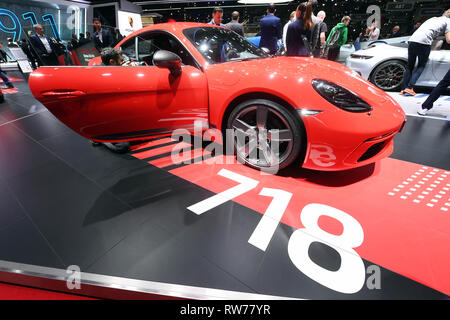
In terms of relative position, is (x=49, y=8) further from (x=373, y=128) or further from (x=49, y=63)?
(x=373, y=128)

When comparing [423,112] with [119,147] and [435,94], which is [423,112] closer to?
[435,94]

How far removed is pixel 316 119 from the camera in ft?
5.53

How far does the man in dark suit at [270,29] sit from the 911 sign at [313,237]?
380cm

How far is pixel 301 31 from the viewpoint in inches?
155

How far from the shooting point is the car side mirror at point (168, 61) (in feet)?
5.91

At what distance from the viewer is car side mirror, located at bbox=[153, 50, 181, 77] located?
180 cm

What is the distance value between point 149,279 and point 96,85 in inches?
58.1

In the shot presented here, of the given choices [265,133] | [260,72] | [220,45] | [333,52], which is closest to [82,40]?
[220,45]

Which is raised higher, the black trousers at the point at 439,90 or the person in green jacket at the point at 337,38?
the person in green jacket at the point at 337,38

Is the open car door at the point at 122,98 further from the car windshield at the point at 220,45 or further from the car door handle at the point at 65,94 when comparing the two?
the car windshield at the point at 220,45

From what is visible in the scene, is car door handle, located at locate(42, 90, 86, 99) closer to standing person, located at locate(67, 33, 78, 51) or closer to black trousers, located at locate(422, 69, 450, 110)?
standing person, located at locate(67, 33, 78, 51)

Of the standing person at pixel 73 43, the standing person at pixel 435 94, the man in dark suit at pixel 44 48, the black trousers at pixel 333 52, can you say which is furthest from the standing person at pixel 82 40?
the black trousers at pixel 333 52

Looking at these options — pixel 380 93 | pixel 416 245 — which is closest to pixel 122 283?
pixel 416 245

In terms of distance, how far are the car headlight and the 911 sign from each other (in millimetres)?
777
